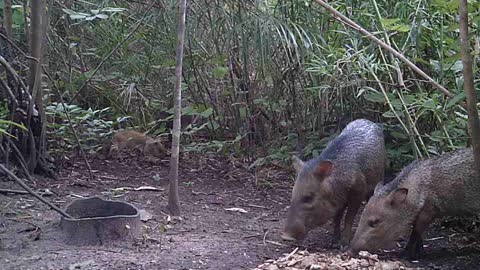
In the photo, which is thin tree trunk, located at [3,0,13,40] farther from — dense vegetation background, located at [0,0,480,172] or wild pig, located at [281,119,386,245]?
wild pig, located at [281,119,386,245]

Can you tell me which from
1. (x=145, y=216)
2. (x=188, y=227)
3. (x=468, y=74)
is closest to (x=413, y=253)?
(x=188, y=227)

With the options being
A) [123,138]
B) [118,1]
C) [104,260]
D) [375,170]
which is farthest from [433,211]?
[118,1]

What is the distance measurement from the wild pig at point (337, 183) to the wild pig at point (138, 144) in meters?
2.19

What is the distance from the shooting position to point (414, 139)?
5.09m

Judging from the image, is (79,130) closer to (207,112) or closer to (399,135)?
(207,112)

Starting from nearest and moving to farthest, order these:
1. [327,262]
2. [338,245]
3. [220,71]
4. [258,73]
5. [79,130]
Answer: [327,262] < [338,245] < [220,71] < [258,73] < [79,130]

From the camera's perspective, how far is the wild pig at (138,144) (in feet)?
21.8

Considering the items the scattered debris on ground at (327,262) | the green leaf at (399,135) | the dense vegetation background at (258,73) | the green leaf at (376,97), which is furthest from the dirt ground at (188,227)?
the green leaf at (376,97)

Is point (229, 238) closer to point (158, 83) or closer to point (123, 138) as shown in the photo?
point (123, 138)

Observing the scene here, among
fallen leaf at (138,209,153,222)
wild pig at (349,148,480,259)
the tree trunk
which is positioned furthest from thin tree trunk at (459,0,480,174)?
the tree trunk

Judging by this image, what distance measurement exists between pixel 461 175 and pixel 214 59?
9.38ft

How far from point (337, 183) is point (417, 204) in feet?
1.61

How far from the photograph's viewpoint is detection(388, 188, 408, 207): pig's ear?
4253 mm

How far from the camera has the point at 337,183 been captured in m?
4.56
